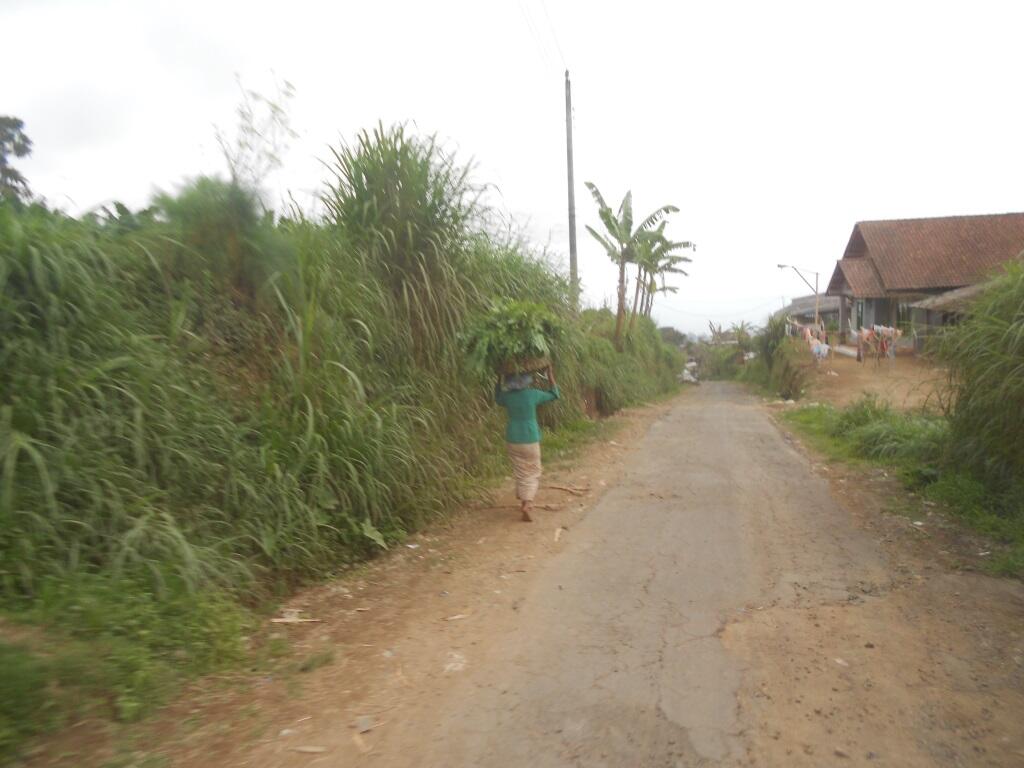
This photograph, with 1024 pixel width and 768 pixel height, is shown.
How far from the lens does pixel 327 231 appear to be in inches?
307

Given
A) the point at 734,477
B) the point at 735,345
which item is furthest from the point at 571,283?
the point at 735,345

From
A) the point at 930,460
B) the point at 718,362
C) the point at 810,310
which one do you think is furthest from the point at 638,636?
the point at 810,310

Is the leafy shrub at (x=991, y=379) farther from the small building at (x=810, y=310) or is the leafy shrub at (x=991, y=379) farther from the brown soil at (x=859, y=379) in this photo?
the small building at (x=810, y=310)

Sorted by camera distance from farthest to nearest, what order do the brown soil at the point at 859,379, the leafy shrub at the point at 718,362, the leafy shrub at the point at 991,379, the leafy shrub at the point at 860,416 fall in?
the leafy shrub at the point at 718,362, the brown soil at the point at 859,379, the leafy shrub at the point at 860,416, the leafy shrub at the point at 991,379

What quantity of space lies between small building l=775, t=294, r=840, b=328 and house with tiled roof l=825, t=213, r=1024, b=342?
8.14m

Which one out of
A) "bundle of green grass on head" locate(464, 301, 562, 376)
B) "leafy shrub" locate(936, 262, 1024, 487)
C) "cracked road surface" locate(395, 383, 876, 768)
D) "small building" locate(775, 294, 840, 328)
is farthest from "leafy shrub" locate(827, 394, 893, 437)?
"small building" locate(775, 294, 840, 328)

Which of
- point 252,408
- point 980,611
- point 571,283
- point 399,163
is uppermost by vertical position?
point 399,163

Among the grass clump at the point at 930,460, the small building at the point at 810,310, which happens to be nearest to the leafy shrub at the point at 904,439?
the grass clump at the point at 930,460

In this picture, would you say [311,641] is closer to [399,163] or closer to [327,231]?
[327,231]

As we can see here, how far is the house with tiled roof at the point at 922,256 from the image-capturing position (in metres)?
28.1

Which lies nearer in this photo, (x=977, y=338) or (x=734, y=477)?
(x=977, y=338)

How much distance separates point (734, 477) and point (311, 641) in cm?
649

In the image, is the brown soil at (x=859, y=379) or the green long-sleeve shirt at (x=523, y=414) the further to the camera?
the brown soil at (x=859, y=379)

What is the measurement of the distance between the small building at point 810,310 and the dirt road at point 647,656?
3552 cm
